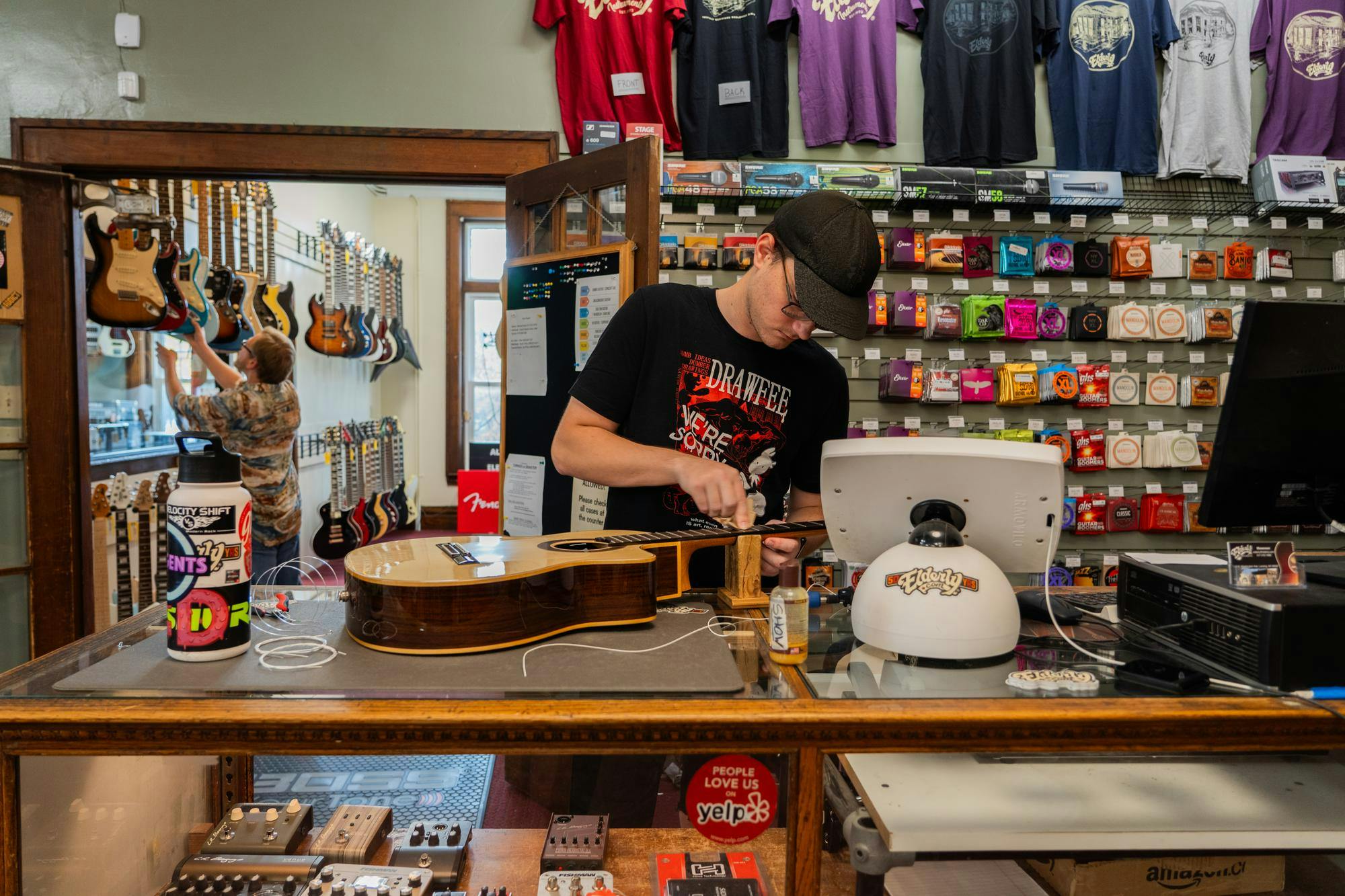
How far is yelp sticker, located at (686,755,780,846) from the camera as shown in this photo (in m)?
0.95

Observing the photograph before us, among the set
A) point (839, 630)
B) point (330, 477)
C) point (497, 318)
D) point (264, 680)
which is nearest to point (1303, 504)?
point (839, 630)

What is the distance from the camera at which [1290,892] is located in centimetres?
109

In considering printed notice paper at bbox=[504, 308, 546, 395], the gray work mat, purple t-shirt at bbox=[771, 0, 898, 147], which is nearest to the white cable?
the gray work mat

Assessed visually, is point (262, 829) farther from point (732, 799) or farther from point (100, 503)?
point (100, 503)

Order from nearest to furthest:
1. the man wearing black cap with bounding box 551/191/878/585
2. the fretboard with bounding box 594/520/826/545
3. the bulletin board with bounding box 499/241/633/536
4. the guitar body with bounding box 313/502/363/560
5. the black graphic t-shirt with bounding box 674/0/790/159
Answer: the fretboard with bounding box 594/520/826/545
the man wearing black cap with bounding box 551/191/878/585
the bulletin board with bounding box 499/241/633/536
the black graphic t-shirt with bounding box 674/0/790/159
the guitar body with bounding box 313/502/363/560

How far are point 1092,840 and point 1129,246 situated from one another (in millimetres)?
3610

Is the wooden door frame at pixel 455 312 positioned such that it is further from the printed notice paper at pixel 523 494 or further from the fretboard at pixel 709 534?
the fretboard at pixel 709 534

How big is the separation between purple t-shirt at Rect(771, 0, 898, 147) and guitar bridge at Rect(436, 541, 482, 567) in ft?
9.72

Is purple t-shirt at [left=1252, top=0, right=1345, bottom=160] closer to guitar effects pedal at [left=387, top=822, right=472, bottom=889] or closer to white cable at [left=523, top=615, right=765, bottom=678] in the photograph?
white cable at [left=523, top=615, right=765, bottom=678]

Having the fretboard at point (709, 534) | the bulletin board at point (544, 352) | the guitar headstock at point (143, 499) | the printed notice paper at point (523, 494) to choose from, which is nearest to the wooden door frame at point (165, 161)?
the guitar headstock at point (143, 499)

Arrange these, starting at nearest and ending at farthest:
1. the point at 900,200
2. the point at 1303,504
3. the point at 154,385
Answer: the point at 1303,504 → the point at 900,200 → the point at 154,385

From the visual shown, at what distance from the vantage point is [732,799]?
97cm

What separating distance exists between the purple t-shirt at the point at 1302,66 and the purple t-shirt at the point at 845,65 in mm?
1666

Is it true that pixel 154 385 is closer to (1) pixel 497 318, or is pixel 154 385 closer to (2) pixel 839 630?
(1) pixel 497 318
